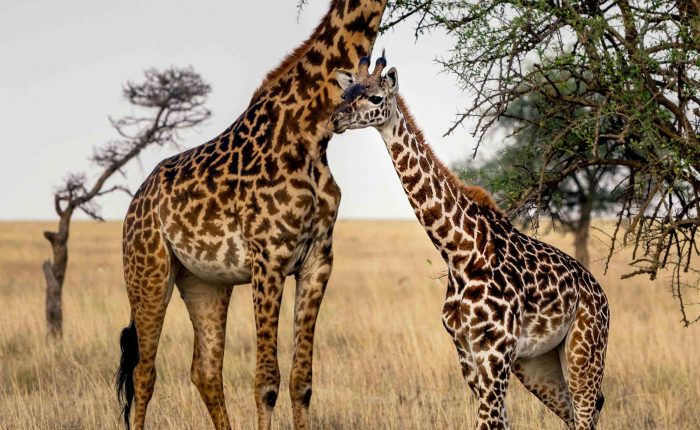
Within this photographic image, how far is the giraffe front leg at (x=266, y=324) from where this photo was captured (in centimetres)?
669

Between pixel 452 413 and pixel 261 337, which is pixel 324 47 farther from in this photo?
pixel 452 413

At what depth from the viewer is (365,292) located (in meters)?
21.2

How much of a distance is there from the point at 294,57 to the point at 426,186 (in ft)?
5.93

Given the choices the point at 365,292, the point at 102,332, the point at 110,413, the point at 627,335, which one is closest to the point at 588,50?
the point at 110,413

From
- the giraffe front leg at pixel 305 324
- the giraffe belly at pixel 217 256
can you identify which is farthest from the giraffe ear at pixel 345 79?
the giraffe belly at pixel 217 256

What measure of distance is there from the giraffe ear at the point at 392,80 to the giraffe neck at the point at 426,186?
0.55ft

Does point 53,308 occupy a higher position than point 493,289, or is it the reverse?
point 493,289

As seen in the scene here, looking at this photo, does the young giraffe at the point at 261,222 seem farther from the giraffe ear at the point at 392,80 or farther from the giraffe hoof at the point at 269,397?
the giraffe ear at the point at 392,80

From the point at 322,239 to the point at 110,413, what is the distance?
3.25 m

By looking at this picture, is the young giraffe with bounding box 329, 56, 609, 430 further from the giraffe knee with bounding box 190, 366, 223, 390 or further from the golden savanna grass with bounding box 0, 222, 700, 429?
the giraffe knee with bounding box 190, 366, 223, 390

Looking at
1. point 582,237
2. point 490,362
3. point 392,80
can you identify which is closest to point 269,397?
point 490,362

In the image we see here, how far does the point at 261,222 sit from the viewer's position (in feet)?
22.1

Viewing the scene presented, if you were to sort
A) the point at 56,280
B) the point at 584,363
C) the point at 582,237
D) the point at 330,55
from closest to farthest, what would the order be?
the point at 584,363, the point at 330,55, the point at 56,280, the point at 582,237

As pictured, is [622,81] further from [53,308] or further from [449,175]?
[53,308]
